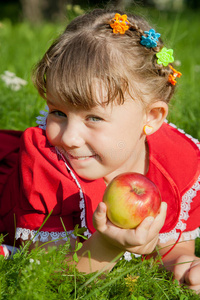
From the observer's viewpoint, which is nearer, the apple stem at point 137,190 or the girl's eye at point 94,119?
A: the apple stem at point 137,190

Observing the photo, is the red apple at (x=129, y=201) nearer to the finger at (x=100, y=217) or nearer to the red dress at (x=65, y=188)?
the finger at (x=100, y=217)

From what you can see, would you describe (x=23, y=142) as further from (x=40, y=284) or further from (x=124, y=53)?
(x=40, y=284)

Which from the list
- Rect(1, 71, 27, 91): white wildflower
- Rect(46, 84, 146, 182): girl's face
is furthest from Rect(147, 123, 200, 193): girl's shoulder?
Rect(1, 71, 27, 91): white wildflower

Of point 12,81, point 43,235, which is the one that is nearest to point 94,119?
point 43,235

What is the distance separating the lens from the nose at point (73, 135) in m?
2.02

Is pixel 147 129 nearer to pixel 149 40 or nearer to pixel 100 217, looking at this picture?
pixel 149 40

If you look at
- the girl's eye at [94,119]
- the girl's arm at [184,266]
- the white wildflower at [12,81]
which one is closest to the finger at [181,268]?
the girl's arm at [184,266]

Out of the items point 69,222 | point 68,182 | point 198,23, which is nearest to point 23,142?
point 68,182

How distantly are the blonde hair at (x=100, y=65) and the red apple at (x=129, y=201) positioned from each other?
412 mm

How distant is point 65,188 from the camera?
7.04ft

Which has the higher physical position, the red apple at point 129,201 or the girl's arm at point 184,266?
the red apple at point 129,201

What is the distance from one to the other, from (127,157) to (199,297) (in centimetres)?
77

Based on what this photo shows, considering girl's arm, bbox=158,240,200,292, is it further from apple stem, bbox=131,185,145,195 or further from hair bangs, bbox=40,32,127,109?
hair bangs, bbox=40,32,127,109

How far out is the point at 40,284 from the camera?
1.59 m
